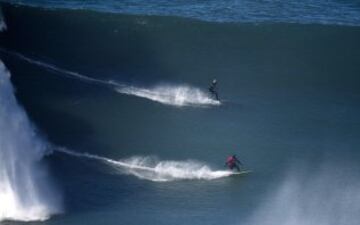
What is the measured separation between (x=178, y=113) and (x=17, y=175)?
13.5m

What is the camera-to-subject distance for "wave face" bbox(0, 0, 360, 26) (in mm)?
58688

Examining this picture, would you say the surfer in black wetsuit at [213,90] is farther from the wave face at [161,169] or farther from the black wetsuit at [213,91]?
the wave face at [161,169]

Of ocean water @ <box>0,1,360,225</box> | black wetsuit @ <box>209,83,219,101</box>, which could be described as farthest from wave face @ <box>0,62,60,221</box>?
black wetsuit @ <box>209,83,219,101</box>

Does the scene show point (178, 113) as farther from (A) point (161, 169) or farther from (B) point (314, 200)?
(B) point (314, 200)

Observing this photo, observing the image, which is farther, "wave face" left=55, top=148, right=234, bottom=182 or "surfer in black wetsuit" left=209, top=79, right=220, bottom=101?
"surfer in black wetsuit" left=209, top=79, right=220, bottom=101

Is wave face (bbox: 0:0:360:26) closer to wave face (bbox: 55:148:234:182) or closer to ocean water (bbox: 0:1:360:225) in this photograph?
ocean water (bbox: 0:1:360:225)

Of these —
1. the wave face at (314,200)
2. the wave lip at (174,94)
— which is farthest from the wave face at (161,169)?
the wave lip at (174,94)

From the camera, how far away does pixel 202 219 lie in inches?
1458

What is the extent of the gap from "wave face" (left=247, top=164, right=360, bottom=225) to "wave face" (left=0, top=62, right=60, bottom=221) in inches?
355

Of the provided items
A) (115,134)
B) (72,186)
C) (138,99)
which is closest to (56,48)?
(138,99)

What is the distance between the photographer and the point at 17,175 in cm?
3688

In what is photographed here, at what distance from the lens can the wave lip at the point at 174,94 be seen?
49.6 metres

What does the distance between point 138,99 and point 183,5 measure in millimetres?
13040

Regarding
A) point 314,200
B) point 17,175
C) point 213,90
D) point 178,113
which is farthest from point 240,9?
point 17,175
